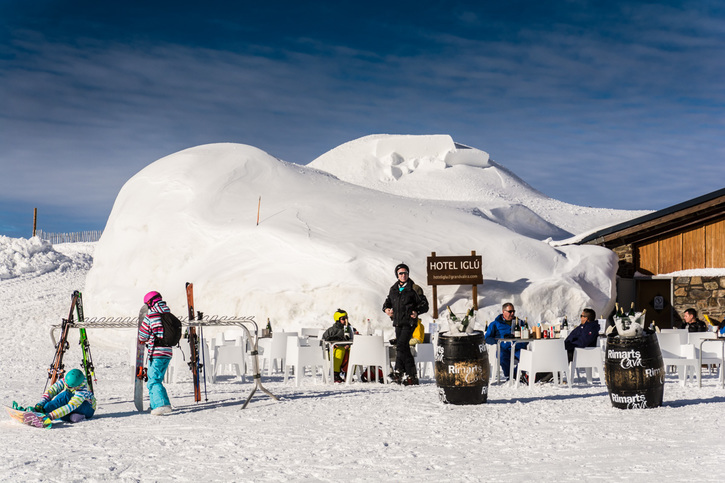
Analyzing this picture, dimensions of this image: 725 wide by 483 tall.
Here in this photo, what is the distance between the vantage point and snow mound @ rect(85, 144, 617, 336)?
18.8 metres

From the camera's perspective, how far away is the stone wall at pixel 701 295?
19.1 metres

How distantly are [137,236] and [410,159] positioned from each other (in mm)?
40171

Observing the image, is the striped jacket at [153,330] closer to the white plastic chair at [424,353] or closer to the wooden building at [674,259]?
the white plastic chair at [424,353]

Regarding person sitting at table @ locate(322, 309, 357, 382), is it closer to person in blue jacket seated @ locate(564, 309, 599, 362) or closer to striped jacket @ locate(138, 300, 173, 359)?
person in blue jacket seated @ locate(564, 309, 599, 362)

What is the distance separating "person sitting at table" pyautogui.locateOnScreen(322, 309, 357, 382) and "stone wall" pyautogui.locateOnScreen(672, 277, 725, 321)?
36.7ft

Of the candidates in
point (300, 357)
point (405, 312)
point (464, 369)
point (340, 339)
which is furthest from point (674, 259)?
point (464, 369)

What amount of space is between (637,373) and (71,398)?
5.78 metres

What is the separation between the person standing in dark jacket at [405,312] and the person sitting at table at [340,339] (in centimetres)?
111

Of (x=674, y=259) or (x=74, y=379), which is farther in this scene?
(x=674, y=259)

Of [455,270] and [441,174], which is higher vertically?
[441,174]

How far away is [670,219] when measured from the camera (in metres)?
19.1

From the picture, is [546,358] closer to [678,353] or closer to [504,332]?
[504,332]

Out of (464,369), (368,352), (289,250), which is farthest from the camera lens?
(289,250)

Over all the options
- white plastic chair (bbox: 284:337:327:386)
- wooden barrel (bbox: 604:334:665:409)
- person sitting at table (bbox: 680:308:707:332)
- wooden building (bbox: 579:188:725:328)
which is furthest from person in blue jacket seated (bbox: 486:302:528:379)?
wooden building (bbox: 579:188:725:328)
